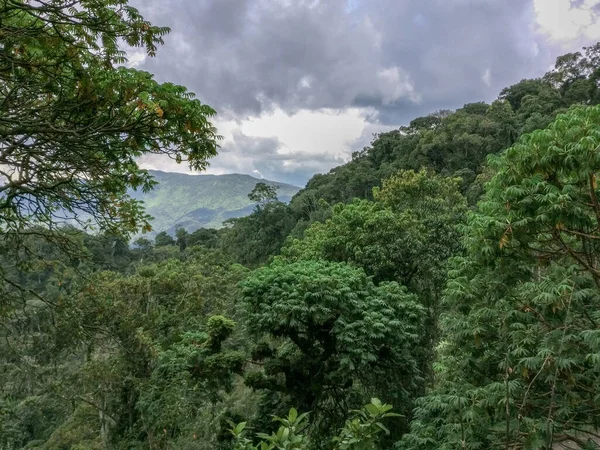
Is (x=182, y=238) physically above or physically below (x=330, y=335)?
above

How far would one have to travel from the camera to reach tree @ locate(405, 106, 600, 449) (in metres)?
3.96

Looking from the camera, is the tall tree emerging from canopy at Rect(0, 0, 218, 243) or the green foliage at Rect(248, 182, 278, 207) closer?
the tall tree emerging from canopy at Rect(0, 0, 218, 243)

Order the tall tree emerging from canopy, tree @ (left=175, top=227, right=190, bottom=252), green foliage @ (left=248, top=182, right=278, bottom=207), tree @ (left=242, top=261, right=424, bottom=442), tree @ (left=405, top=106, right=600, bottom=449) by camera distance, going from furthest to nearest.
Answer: tree @ (left=175, top=227, right=190, bottom=252), green foliage @ (left=248, top=182, right=278, bottom=207), tree @ (left=242, top=261, right=424, bottom=442), tree @ (left=405, top=106, right=600, bottom=449), the tall tree emerging from canopy

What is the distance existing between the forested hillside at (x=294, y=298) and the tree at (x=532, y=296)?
3 centimetres

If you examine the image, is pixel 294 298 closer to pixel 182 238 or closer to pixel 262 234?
pixel 262 234

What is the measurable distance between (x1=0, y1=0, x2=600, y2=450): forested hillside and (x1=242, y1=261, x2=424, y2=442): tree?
4 cm

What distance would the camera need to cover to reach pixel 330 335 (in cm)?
766

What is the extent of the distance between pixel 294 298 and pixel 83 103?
183 inches

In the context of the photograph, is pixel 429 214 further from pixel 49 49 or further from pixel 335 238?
pixel 49 49

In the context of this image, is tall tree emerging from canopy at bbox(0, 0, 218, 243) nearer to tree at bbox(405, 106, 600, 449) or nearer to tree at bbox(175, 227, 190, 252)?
tree at bbox(405, 106, 600, 449)

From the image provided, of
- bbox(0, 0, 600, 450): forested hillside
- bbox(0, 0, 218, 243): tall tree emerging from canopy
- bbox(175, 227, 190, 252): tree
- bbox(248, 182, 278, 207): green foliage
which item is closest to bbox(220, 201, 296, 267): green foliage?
bbox(248, 182, 278, 207): green foliage

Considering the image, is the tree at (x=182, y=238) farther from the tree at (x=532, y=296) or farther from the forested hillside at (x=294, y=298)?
the tree at (x=532, y=296)

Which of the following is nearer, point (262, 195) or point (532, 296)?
point (532, 296)

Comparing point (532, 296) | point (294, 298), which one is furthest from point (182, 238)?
point (532, 296)
